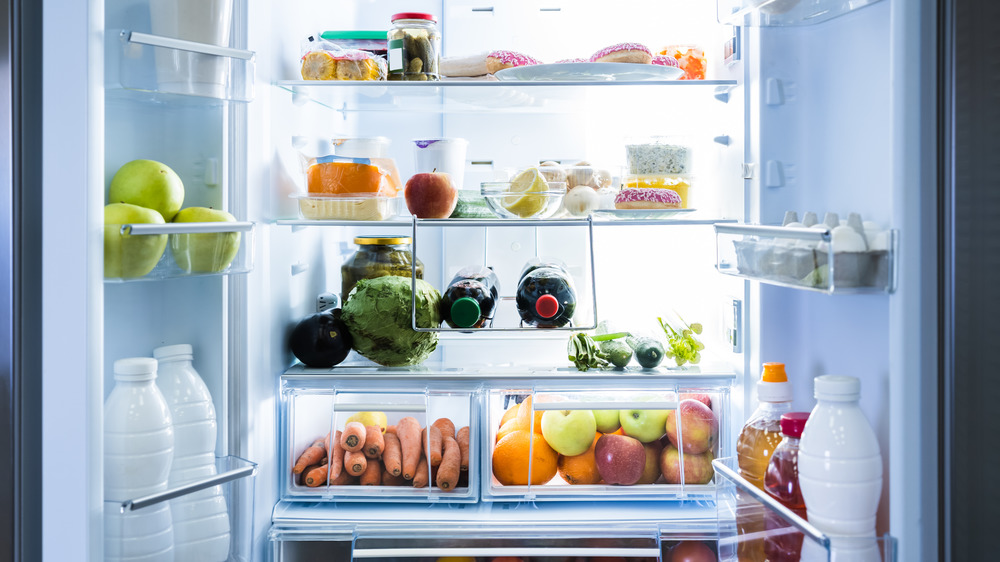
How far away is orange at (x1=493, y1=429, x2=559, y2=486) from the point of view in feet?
5.19

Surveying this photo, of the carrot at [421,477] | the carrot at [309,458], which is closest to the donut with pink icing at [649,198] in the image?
the carrot at [421,477]

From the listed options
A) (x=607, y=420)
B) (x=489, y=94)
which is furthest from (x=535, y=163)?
(x=607, y=420)

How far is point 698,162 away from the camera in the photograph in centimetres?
173

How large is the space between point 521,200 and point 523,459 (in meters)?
0.52

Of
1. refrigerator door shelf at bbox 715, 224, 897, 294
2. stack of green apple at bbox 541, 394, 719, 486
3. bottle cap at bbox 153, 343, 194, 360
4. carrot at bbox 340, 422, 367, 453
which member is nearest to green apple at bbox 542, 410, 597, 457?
stack of green apple at bbox 541, 394, 719, 486

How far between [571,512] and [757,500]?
47 cm

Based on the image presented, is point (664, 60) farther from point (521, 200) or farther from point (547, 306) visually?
point (547, 306)

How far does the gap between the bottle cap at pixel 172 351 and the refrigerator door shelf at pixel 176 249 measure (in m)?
0.13

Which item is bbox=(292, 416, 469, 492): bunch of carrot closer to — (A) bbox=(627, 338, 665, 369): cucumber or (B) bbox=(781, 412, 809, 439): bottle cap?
(A) bbox=(627, 338, 665, 369): cucumber

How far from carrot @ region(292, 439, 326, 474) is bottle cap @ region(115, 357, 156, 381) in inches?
20.1

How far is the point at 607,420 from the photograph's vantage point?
1579 mm
